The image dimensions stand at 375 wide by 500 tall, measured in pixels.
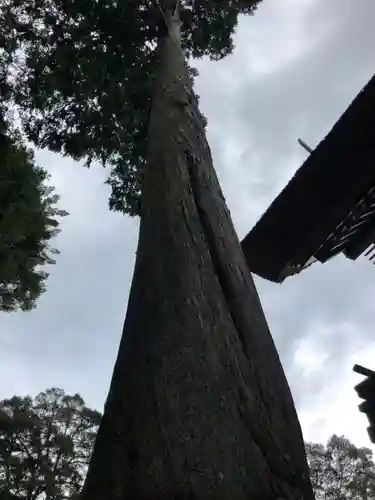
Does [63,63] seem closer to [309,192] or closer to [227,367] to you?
[309,192]

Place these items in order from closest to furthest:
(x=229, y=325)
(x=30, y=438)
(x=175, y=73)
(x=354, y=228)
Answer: (x=229, y=325) < (x=354, y=228) < (x=175, y=73) < (x=30, y=438)

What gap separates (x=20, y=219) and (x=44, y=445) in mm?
11986

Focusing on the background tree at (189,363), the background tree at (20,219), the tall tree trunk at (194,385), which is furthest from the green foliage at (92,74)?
the tall tree trunk at (194,385)

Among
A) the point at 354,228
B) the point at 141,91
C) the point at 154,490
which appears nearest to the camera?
the point at 154,490

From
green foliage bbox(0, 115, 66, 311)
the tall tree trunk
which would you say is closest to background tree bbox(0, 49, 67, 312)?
green foliage bbox(0, 115, 66, 311)

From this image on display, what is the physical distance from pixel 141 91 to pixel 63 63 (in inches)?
54.0

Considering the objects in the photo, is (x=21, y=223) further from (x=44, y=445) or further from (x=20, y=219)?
(x=44, y=445)

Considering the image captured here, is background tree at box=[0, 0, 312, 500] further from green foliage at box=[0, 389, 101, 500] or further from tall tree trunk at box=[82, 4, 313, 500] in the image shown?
green foliage at box=[0, 389, 101, 500]

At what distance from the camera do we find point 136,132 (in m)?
8.91

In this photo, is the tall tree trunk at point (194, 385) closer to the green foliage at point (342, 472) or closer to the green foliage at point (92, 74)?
the green foliage at point (92, 74)

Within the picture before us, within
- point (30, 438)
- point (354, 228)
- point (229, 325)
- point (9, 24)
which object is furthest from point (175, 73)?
point (30, 438)

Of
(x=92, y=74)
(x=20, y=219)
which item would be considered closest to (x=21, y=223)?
(x=20, y=219)

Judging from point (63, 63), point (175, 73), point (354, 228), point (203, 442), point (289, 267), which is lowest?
point (203, 442)

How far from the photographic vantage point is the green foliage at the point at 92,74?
8.59 meters
